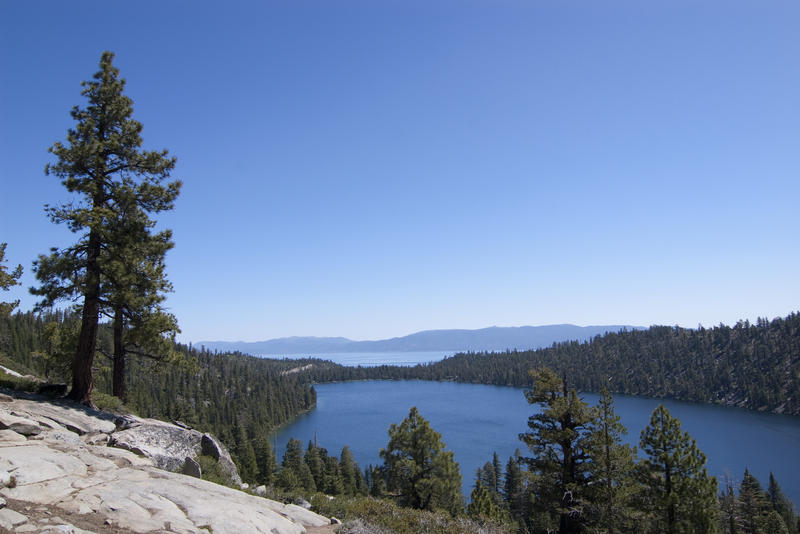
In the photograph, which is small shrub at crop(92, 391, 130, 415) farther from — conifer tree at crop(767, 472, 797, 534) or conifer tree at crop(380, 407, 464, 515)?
conifer tree at crop(767, 472, 797, 534)

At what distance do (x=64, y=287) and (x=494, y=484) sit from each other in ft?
248

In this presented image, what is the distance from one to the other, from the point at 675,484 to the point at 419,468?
14958mm

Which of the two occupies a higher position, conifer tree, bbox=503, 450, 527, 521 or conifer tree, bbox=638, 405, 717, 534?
conifer tree, bbox=638, 405, 717, 534

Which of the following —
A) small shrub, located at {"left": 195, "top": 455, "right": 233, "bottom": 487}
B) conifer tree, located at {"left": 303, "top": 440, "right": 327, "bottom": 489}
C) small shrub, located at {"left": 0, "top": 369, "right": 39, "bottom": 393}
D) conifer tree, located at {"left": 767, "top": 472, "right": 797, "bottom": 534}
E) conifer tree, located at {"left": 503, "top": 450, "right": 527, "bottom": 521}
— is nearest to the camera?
small shrub, located at {"left": 195, "top": 455, "right": 233, "bottom": 487}

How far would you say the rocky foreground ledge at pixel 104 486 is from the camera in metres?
7.50

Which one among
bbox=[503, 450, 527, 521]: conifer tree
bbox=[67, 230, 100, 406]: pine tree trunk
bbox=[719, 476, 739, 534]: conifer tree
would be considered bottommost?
bbox=[503, 450, 527, 521]: conifer tree

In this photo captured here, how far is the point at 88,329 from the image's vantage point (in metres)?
16.4

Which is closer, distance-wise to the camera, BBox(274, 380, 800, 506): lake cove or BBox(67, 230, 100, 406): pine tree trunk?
BBox(67, 230, 100, 406): pine tree trunk

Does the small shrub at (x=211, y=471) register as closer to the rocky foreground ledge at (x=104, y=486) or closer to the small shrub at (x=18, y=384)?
the rocky foreground ledge at (x=104, y=486)

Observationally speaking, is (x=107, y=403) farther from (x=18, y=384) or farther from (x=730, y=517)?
(x=730, y=517)

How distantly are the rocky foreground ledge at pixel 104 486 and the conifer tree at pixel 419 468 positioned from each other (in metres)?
17.2

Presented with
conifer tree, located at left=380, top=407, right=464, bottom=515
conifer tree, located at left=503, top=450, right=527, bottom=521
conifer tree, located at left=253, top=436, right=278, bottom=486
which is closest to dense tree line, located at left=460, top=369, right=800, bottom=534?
conifer tree, located at left=380, top=407, right=464, bottom=515

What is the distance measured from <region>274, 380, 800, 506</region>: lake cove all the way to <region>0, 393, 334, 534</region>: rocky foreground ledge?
76781 millimetres

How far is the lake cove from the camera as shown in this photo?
9425 centimetres
